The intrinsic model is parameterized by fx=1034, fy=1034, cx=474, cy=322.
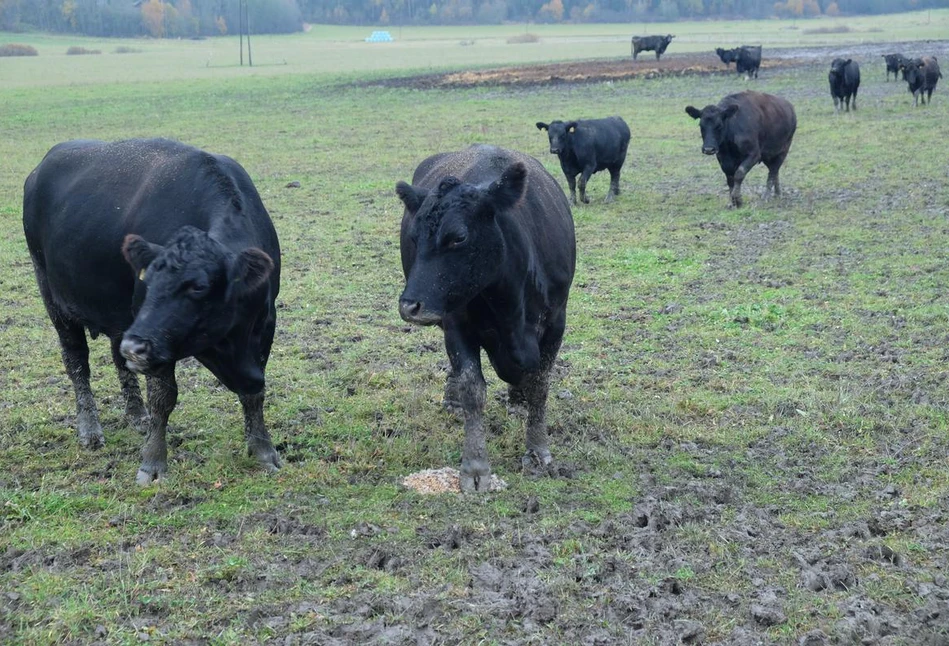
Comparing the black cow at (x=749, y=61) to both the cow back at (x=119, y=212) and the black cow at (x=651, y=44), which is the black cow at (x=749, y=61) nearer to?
the black cow at (x=651, y=44)

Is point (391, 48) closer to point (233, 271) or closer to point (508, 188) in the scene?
point (508, 188)

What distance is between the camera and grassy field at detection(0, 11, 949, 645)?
15.4ft

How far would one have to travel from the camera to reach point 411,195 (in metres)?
6.02

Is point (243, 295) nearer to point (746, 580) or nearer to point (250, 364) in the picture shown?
point (250, 364)

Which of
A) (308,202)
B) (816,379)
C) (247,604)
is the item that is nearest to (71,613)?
(247,604)

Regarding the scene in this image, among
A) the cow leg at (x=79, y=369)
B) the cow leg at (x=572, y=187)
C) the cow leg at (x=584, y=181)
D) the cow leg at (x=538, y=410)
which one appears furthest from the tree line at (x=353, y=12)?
the cow leg at (x=538, y=410)

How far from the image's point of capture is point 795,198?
1681cm

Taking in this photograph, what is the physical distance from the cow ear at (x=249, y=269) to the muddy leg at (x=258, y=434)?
3.53 ft

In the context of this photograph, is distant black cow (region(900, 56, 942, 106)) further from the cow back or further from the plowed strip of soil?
the cow back

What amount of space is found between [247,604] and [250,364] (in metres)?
1.94

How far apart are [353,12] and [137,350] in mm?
154014

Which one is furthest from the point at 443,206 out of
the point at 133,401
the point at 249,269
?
the point at 133,401

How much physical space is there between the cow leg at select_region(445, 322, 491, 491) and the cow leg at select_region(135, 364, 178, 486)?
176cm

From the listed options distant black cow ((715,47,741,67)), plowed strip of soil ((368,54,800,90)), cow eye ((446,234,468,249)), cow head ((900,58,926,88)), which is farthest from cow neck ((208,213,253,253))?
distant black cow ((715,47,741,67))
